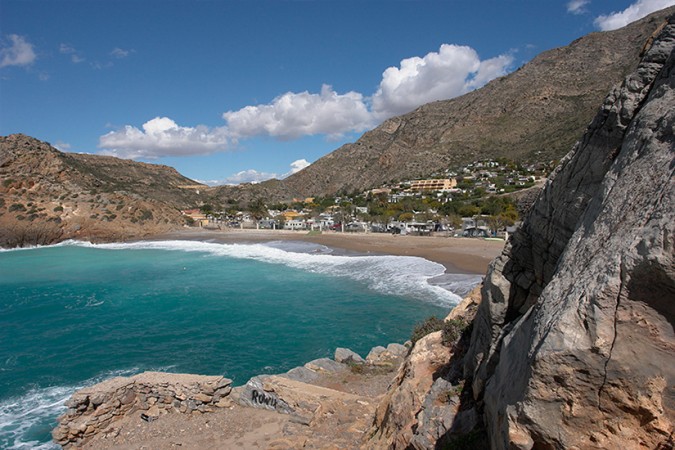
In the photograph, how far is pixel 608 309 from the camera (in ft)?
8.54

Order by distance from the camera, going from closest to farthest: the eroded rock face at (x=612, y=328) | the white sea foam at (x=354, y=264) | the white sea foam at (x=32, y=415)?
the eroded rock face at (x=612, y=328)
the white sea foam at (x=32, y=415)
the white sea foam at (x=354, y=264)

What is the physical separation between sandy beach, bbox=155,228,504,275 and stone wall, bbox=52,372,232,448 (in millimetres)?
22110

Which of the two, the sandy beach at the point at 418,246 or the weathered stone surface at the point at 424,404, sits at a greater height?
the weathered stone surface at the point at 424,404

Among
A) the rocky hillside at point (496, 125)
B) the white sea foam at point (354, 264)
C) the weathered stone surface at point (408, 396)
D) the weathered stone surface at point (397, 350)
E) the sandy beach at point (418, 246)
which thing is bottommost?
the white sea foam at point (354, 264)

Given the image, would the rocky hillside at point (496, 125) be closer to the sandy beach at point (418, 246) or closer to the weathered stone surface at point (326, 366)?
the sandy beach at point (418, 246)

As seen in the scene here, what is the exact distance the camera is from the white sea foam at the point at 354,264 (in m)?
23.3

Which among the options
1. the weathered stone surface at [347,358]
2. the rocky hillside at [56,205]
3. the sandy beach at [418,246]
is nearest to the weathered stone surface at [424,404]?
the weathered stone surface at [347,358]

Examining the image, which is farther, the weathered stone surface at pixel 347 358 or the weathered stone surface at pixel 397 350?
the weathered stone surface at pixel 397 350

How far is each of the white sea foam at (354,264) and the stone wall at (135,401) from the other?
1344 centimetres

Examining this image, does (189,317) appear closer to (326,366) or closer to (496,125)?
(326,366)

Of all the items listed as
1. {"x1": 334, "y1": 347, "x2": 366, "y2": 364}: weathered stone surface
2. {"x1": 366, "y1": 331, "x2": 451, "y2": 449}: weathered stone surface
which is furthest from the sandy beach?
{"x1": 366, "y1": 331, "x2": 451, "y2": 449}: weathered stone surface

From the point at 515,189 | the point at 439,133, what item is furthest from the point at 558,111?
the point at 439,133

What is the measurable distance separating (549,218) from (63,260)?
49.6 metres

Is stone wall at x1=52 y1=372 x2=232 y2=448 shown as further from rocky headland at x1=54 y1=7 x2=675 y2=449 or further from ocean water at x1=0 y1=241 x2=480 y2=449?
rocky headland at x1=54 y1=7 x2=675 y2=449
